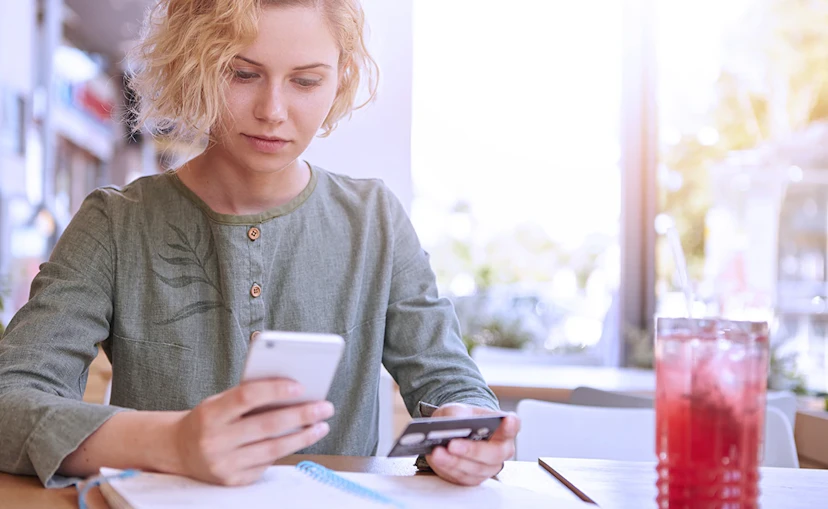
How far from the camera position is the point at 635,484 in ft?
3.37

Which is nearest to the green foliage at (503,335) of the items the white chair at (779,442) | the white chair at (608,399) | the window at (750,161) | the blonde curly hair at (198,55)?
the window at (750,161)

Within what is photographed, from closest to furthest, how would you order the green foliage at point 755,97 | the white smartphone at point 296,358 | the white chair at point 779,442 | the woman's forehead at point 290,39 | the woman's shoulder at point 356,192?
the white smartphone at point 296,358 < the woman's forehead at point 290,39 < the woman's shoulder at point 356,192 < the white chair at point 779,442 < the green foliage at point 755,97

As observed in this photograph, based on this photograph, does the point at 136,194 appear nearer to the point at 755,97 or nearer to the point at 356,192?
the point at 356,192

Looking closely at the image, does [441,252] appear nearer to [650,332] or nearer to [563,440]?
[650,332]

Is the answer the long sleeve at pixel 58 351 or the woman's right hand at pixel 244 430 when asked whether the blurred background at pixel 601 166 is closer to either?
the long sleeve at pixel 58 351

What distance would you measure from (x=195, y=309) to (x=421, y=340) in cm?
33

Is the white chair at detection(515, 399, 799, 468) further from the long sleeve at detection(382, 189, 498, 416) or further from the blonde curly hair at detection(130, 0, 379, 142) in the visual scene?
the blonde curly hair at detection(130, 0, 379, 142)

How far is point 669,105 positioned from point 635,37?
39 centimetres

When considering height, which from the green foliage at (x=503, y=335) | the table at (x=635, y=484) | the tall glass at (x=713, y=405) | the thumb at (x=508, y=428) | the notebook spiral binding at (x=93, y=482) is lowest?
the green foliage at (x=503, y=335)

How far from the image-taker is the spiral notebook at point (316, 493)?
782 mm

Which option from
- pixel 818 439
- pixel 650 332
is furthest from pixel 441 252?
pixel 818 439

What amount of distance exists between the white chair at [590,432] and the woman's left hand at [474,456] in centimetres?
62

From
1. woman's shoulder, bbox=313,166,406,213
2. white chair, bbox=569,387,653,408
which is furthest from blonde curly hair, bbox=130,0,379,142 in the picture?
white chair, bbox=569,387,653,408

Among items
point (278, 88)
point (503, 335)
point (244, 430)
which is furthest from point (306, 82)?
point (503, 335)
